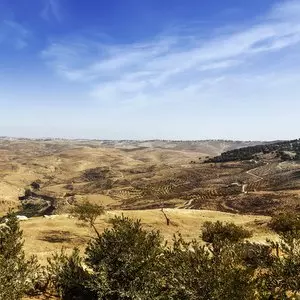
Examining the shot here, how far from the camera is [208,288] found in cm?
2156

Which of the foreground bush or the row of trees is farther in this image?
the row of trees

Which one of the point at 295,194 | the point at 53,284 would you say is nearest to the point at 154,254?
the point at 53,284

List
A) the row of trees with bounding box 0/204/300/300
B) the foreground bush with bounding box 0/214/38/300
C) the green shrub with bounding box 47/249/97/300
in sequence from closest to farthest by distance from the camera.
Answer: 1. the foreground bush with bounding box 0/214/38/300
2. the row of trees with bounding box 0/204/300/300
3. the green shrub with bounding box 47/249/97/300

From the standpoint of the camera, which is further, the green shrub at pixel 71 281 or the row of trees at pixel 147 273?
the green shrub at pixel 71 281

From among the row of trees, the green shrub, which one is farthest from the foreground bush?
the green shrub

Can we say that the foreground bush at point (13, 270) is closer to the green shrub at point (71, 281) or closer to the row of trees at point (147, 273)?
the row of trees at point (147, 273)

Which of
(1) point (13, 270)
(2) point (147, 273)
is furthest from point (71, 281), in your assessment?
(2) point (147, 273)

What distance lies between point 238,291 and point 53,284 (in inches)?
586

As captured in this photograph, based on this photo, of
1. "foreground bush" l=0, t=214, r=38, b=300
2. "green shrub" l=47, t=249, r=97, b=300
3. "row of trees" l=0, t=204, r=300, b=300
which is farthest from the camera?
"green shrub" l=47, t=249, r=97, b=300

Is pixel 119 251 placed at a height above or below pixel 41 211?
above

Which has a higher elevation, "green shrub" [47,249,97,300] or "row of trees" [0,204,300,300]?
"row of trees" [0,204,300,300]

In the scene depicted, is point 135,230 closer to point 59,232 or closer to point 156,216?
point 59,232

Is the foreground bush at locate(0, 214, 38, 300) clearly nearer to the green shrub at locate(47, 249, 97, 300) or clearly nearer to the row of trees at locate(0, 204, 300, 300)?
the row of trees at locate(0, 204, 300, 300)

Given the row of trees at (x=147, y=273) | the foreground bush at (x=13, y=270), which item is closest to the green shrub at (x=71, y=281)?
the row of trees at (x=147, y=273)
